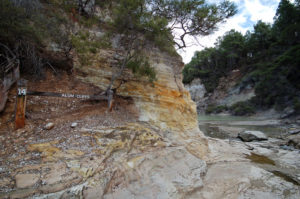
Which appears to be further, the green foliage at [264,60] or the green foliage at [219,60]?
the green foliage at [219,60]

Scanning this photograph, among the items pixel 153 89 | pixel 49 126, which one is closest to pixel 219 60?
pixel 153 89

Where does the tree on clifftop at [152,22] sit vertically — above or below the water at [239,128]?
above

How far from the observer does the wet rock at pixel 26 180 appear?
2.36 m

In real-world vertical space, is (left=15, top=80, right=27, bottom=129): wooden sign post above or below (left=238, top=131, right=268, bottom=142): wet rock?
above

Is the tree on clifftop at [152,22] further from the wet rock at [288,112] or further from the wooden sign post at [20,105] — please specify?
the wet rock at [288,112]

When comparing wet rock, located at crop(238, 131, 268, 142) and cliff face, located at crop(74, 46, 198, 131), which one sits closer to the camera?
cliff face, located at crop(74, 46, 198, 131)

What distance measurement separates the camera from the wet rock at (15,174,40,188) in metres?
2.36

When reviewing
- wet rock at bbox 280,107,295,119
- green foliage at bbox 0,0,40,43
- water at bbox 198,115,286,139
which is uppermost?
green foliage at bbox 0,0,40,43

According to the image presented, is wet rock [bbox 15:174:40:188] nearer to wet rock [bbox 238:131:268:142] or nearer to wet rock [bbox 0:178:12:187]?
wet rock [bbox 0:178:12:187]

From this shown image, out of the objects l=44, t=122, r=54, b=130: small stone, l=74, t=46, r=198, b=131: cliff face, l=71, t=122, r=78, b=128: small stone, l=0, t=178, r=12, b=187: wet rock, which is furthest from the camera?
l=74, t=46, r=198, b=131: cliff face

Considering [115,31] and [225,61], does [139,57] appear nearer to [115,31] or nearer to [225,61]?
[115,31]

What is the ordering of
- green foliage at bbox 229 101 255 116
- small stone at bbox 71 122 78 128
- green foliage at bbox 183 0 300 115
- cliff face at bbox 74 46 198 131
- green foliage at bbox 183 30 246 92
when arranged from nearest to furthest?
small stone at bbox 71 122 78 128, cliff face at bbox 74 46 198 131, green foliage at bbox 183 0 300 115, green foliage at bbox 229 101 255 116, green foliage at bbox 183 30 246 92

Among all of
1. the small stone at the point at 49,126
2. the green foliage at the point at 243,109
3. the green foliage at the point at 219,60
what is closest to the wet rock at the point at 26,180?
the small stone at the point at 49,126

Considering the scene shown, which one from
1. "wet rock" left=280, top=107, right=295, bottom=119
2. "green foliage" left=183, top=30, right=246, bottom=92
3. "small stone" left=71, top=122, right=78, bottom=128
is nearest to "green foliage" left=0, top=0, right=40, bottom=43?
"small stone" left=71, top=122, right=78, bottom=128
